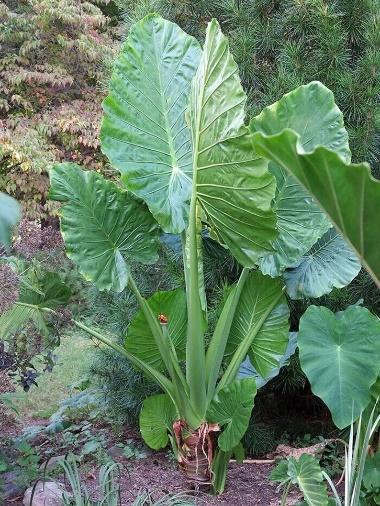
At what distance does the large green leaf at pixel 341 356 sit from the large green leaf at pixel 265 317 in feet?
1.60

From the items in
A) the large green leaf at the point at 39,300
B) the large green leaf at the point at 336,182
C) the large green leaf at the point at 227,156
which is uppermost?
the large green leaf at the point at 336,182

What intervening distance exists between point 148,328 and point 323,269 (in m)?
0.85

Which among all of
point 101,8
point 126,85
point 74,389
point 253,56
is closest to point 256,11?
point 253,56

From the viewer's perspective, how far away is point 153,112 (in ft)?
10.5

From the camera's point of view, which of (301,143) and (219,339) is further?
(219,339)

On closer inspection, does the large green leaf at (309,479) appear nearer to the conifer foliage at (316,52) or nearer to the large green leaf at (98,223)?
the large green leaf at (98,223)

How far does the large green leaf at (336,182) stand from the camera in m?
1.39

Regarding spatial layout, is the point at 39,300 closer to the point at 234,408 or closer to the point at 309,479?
the point at 234,408

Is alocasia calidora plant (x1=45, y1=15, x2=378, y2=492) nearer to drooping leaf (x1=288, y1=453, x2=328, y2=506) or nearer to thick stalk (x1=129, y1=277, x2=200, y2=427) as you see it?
thick stalk (x1=129, y1=277, x2=200, y2=427)

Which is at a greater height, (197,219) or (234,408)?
(197,219)

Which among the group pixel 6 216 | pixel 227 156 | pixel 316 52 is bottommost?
pixel 227 156

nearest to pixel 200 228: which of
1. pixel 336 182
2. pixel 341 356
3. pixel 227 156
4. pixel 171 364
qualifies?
pixel 227 156

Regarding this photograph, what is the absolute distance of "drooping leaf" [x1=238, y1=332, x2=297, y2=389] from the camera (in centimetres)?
329

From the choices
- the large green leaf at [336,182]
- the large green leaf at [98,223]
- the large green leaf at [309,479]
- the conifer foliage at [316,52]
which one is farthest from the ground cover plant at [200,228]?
the large green leaf at [336,182]
